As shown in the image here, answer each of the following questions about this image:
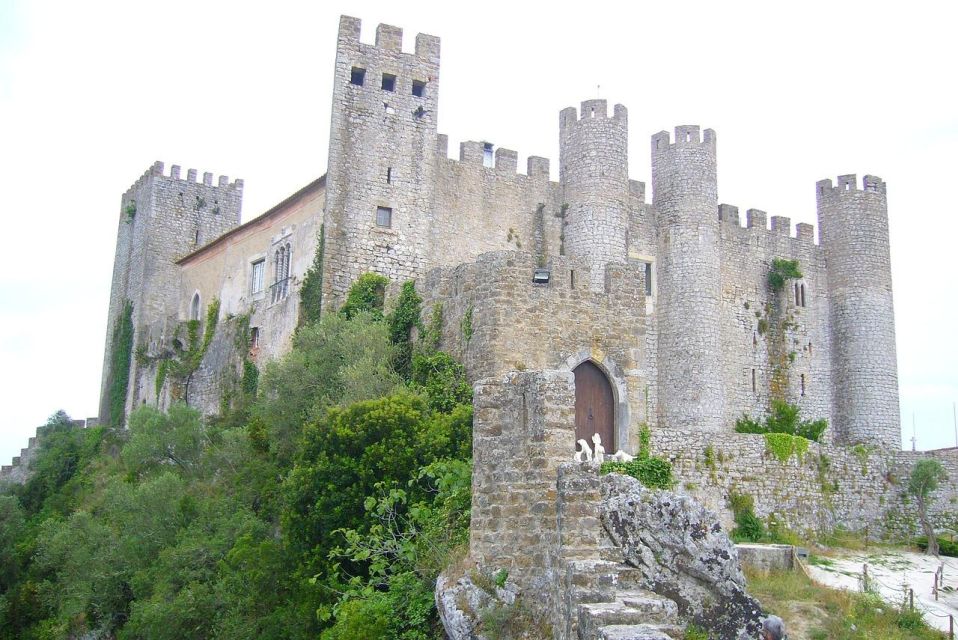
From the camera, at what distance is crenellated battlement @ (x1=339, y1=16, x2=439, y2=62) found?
29672 mm

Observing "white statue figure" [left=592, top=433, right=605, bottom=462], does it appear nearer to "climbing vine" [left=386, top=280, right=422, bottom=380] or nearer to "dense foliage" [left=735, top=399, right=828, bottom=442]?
"climbing vine" [left=386, top=280, right=422, bottom=380]

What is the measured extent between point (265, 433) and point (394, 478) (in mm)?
7953

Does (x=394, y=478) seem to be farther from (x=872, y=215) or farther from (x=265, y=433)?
(x=872, y=215)

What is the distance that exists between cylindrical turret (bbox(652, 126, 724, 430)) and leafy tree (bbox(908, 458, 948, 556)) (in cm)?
808

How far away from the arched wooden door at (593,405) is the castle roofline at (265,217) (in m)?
11.6

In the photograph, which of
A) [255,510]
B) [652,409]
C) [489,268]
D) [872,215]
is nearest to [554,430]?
[489,268]

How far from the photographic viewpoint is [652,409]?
34.6 m

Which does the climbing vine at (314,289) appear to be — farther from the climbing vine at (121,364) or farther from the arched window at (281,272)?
the climbing vine at (121,364)

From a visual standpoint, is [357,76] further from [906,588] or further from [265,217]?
[906,588]

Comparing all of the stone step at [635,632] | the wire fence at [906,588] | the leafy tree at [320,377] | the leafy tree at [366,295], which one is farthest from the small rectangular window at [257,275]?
the stone step at [635,632]

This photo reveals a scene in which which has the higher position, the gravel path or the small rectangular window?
the small rectangular window

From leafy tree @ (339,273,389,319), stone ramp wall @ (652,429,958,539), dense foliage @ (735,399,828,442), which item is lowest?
stone ramp wall @ (652,429,958,539)

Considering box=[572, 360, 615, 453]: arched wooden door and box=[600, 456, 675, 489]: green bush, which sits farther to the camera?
box=[572, 360, 615, 453]: arched wooden door

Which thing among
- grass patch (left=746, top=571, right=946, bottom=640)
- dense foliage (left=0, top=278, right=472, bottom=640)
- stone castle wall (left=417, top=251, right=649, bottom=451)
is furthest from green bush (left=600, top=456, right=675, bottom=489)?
dense foliage (left=0, top=278, right=472, bottom=640)
